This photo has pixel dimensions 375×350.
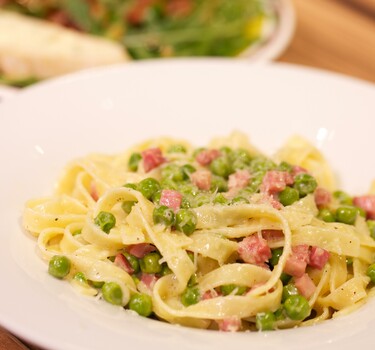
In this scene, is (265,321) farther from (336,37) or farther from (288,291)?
(336,37)

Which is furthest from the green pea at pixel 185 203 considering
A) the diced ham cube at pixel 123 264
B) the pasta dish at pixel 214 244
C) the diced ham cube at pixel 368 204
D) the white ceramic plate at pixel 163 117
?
the diced ham cube at pixel 368 204

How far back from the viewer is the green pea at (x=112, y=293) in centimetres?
342

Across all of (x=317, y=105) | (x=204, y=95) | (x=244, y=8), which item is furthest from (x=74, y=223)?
(x=244, y=8)

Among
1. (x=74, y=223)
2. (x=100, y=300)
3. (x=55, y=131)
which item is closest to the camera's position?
(x=100, y=300)

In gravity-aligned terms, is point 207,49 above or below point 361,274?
below

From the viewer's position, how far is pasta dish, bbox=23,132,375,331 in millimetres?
3475

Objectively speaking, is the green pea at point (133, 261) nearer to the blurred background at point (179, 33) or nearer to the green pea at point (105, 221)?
the green pea at point (105, 221)

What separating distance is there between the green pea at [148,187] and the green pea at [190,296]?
2.13 feet

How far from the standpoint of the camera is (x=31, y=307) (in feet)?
10.2

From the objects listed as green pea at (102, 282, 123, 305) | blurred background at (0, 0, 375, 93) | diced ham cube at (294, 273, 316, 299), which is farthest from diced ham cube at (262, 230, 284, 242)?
blurred background at (0, 0, 375, 93)

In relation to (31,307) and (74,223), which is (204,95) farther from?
(31,307)

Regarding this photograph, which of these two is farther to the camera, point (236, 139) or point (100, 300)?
point (236, 139)

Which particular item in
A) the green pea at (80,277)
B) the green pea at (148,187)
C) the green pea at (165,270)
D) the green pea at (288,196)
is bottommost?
the green pea at (80,277)

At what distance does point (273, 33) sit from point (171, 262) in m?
4.35
